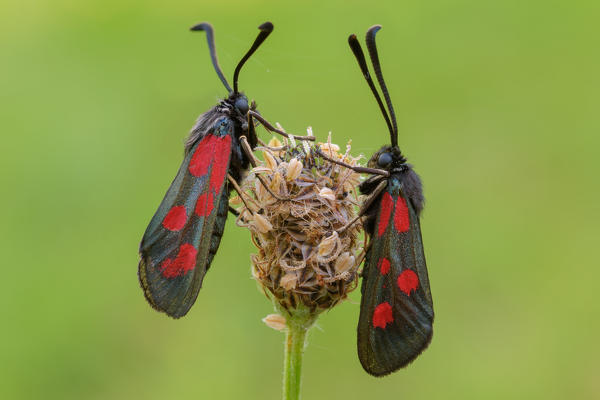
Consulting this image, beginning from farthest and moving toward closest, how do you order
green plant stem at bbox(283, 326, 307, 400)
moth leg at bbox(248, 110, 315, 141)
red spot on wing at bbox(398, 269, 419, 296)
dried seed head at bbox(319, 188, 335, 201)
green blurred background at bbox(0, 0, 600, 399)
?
1. green blurred background at bbox(0, 0, 600, 399)
2. moth leg at bbox(248, 110, 315, 141)
3. dried seed head at bbox(319, 188, 335, 201)
4. red spot on wing at bbox(398, 269, 419, 296)
5. green plant stem at bbox(283, 326, 307, 400)

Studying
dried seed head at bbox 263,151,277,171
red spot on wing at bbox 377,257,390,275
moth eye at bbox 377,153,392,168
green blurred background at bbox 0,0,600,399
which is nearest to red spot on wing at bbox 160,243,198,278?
dried seed head at bbox 263,151,277,171

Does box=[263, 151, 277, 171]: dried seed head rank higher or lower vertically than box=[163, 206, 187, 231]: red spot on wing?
higher

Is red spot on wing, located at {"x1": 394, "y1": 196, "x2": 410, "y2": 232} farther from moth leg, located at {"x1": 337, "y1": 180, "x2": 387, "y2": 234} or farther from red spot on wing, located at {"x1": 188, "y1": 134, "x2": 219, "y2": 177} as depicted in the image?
red spot on wing, located at {"x1": 188, "y1": 134, "x2": 219, "y2": 177}

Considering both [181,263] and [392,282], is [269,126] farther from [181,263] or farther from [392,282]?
[392,282]

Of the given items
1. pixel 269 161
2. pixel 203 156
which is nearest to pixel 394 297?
pixel 269 161

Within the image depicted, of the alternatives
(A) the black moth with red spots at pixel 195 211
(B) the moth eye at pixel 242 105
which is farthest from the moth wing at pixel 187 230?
(B) the moth eye at pixel 242 105

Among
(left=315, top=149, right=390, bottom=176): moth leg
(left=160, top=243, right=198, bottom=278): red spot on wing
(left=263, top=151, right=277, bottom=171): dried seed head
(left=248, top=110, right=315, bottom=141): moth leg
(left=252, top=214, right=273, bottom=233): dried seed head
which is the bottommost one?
(left=160, top=243, right=198, bottom=278): red spot on wing

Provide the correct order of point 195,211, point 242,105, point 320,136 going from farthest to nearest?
1. point 320,136
2. point 242,105
3. point 195,211
